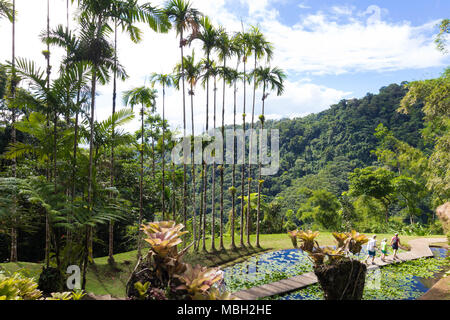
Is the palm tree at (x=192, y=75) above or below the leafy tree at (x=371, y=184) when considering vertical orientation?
above

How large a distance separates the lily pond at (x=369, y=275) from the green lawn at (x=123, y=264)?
2.63 ft

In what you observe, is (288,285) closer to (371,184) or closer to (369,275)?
(369,275)

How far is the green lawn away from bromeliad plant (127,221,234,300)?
3.80 m

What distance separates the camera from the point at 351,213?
732 inches

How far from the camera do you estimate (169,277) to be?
204cm

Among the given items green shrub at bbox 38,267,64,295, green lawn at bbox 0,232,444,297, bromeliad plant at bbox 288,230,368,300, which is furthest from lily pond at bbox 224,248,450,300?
green shrub at bbox 38,267,64,295

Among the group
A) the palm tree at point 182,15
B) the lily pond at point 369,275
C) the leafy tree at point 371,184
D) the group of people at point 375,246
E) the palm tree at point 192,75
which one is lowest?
the lily pond at point 369,275

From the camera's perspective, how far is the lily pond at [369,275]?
21.3 feet

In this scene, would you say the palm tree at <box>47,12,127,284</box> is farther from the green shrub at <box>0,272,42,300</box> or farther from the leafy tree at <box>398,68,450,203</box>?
the leafy tree at <box>398,68,450,203</box>

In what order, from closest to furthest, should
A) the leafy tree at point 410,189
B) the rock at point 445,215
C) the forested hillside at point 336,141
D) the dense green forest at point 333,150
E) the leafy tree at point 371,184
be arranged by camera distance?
the rock at point 445,215
the leafy tree at point 371,184
the leafy tree at point 410,189
the dense green forest at point 333,150
the forested hillside at point 336,141

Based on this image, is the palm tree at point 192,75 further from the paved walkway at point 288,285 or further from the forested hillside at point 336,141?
the forested hillside at point 336,141

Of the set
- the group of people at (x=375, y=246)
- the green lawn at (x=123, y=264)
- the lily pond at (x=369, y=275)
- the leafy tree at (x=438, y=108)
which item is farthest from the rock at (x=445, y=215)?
the green lawn at (x=123, y=264)
